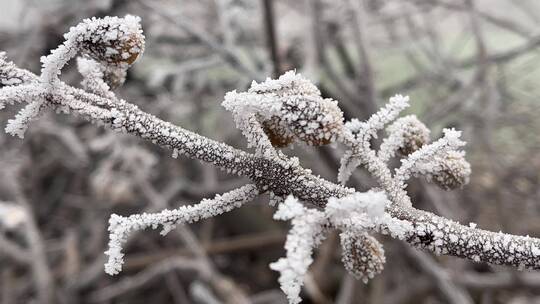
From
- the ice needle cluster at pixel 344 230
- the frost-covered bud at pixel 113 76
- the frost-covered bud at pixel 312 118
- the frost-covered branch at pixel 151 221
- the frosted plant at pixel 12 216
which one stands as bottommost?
the ice needle cluster at pixel 344 230

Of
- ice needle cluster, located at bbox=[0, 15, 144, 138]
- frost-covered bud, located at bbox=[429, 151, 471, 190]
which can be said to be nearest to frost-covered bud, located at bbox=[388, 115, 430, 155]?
frost-covered bud, located at bbox=[429, 151, 471, 190]

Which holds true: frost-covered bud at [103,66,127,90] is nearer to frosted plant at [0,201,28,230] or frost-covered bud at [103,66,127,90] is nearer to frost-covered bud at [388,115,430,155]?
frost-covered bud at [388,115,430,155]

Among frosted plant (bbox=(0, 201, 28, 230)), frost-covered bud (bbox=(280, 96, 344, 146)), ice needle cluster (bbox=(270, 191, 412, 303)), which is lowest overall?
ice needle cluster (bbox=(270, 191, 412, 303))

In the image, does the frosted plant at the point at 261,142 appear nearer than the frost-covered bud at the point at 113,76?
Yes

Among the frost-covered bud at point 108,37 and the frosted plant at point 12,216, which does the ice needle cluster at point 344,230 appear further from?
the frosted plant at point 12,216

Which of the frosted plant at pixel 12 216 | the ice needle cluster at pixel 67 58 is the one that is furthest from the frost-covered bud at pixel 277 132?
the frosted plant at pixel 12 216

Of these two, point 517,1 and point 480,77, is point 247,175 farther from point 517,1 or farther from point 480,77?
point 517,1

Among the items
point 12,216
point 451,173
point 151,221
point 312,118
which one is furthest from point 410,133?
point 12,216
